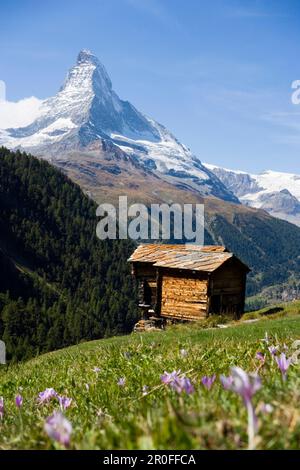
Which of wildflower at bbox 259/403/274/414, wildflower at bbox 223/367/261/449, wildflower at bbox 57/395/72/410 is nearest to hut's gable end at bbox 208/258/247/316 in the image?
wildflower at bbox 57/395/72/410

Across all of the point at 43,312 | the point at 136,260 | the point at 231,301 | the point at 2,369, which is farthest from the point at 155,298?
the point at 43,312

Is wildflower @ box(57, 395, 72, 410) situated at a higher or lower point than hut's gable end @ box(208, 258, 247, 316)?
higher

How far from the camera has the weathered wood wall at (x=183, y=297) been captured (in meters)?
42.8

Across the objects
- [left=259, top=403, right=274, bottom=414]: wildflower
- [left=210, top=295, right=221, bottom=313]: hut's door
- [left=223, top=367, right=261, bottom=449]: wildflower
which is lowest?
[left=210, top=295, right=221, bottom=313]: hut's door

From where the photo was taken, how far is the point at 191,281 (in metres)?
43.5

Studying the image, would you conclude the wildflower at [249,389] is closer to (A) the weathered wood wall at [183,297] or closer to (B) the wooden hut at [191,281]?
(B) the wooden hut at [191,281]

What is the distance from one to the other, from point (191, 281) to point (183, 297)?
164cm

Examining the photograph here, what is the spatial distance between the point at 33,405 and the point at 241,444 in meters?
3.12

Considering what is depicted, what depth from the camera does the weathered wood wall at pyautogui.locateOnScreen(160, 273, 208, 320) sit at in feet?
140

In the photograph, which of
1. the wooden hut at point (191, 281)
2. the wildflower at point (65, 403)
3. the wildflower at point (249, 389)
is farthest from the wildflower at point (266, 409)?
the wooden hut at point (191, 281)

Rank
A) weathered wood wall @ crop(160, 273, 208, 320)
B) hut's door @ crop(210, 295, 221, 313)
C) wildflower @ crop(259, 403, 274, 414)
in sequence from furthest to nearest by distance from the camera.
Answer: hut's door @ crop(210, 295, 221, 313), weathered wood wall @ crop(160, 273, 208, 320), wildflower @ crop(259, 403, 274, 414)

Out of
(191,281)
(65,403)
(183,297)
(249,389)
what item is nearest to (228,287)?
(191,281)

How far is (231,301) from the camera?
45.7m

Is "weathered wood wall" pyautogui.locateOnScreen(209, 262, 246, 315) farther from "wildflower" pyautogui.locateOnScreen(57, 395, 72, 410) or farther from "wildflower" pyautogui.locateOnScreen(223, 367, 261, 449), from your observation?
"wildflower" pyautogui.locateOnScreen(223, 367, 261, 449)
